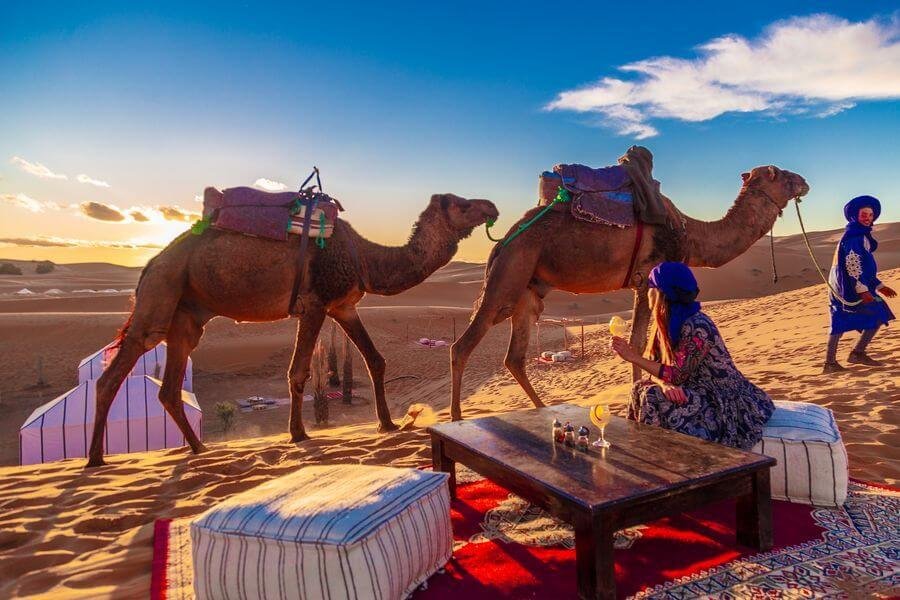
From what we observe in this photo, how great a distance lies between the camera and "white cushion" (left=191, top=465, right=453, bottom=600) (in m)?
2.30

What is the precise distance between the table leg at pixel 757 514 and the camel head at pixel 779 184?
184 inches

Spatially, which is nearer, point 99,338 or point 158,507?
point 158,507

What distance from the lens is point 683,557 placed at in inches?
114

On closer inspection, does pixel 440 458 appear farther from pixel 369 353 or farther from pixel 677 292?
pixel 369 353

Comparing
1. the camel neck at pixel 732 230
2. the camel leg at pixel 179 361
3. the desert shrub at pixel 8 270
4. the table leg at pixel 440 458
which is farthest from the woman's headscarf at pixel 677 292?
the desert shrub at pixel 8 270

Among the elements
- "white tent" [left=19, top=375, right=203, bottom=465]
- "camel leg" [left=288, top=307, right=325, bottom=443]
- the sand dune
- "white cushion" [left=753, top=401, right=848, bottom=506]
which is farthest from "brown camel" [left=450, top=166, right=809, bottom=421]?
"white tent" [left=19, top=375, right=203, bottom=465]

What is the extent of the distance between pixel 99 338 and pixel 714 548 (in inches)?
842

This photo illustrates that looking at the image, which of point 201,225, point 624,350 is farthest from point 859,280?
point 201,225

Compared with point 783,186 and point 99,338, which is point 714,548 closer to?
point 783,186

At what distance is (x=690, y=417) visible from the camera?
3.54m

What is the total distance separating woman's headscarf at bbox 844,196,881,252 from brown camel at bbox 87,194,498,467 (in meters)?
4.63

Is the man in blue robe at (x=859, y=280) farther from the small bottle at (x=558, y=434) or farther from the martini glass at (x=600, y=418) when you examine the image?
the small bottle at (x=558, y=434)

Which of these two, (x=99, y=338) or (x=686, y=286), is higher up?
(x=686, y=286)

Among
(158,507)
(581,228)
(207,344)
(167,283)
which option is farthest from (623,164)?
(207,344)
